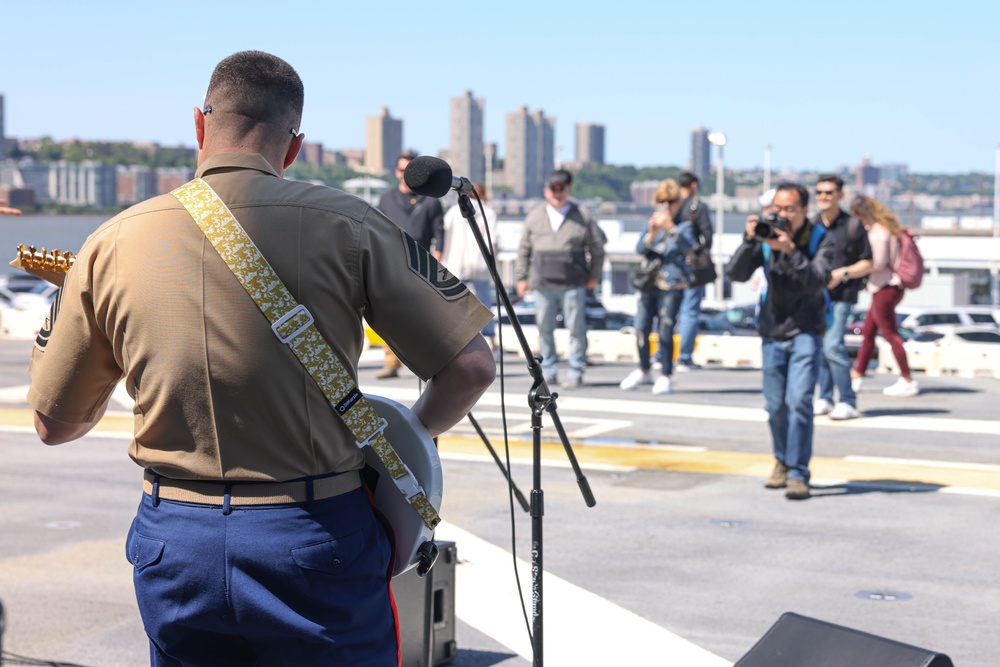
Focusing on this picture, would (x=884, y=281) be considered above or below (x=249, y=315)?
below

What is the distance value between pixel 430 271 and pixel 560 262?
10.4 meters

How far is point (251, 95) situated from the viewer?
2766 mm

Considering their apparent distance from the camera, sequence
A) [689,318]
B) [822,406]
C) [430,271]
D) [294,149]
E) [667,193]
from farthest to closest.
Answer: [689,318]
[667,193]
[822,406]
[294,149]
[430,271]

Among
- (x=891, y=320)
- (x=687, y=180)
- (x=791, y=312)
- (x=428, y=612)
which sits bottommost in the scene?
(x=428, y=612)

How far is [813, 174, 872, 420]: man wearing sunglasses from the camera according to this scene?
10531mm

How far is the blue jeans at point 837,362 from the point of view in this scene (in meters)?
10.8

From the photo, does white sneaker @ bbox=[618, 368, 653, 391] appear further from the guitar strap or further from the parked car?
the parked car

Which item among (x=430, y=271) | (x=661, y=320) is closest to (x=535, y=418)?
(x=430, y=271)

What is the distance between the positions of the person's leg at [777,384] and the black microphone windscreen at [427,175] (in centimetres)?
470

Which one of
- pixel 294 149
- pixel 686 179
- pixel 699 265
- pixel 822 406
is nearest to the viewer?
pixel 294 149

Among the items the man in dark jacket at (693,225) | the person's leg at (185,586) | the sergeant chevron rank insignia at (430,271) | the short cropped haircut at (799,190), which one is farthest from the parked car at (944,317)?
the person's leg at (185,586)

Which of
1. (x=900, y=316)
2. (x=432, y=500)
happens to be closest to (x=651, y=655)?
(x=432, y=500)

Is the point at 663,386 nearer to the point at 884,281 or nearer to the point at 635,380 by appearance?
the point at 635,380

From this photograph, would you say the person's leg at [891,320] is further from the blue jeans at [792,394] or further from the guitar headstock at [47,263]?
the guitar headstock at [47,263]
